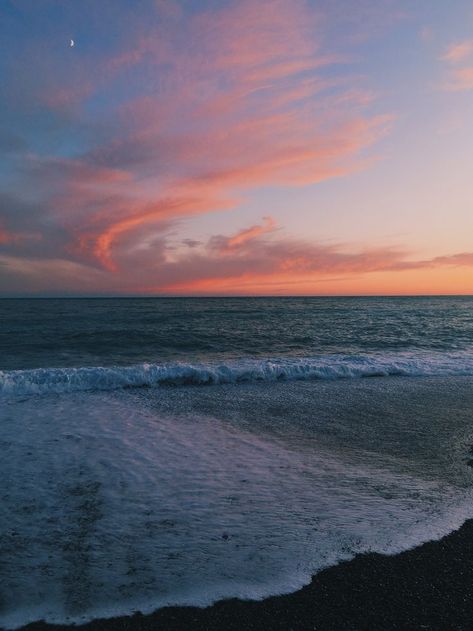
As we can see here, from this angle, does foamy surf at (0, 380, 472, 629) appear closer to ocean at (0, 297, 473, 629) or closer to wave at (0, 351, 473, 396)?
ocean at (0, 297, 473, 629)

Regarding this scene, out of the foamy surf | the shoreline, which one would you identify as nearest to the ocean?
the foamy surf

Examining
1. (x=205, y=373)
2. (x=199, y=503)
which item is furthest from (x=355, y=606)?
(x=205, y=373)

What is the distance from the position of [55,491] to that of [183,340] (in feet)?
67.9

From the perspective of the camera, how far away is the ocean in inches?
158

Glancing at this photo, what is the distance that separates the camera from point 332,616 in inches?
137

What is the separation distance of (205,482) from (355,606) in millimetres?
2976

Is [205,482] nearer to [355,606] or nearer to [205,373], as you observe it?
[355,606]

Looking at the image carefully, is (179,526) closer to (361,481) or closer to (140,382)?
(361,481)

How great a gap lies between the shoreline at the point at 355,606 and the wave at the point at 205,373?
33.3 ft

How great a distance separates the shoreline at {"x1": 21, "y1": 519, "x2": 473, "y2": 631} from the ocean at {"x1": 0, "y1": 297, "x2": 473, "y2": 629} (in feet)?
0.45

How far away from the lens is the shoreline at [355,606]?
3.39m

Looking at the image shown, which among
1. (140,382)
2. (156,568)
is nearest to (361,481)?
(156,568)

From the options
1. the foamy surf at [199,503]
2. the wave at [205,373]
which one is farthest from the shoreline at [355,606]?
the wave at [205,373]

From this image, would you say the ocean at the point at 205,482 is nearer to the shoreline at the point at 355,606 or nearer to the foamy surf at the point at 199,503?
the foamy surf at the point at 199,503
